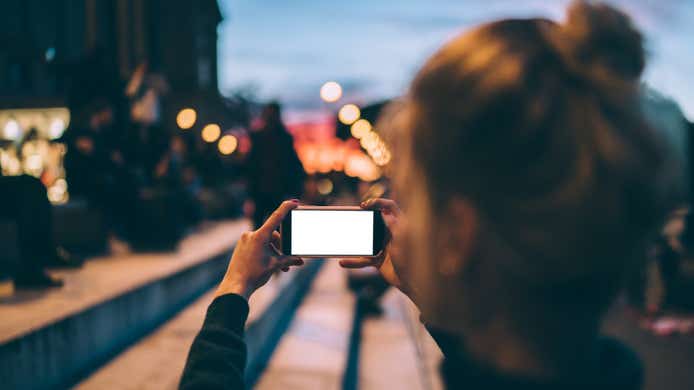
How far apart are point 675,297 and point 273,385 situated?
242 inches

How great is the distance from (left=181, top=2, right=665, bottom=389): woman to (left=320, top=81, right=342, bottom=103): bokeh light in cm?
2605

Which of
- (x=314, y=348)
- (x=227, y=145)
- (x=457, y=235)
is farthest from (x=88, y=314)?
(x=227, y=145)

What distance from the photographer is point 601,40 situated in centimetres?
73

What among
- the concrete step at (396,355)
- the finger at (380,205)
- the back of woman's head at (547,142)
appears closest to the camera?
the back of woman's head at (547,142)

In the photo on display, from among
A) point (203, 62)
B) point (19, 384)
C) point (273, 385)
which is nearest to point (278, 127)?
point (273, 385)

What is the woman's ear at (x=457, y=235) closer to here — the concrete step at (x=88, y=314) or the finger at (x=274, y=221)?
the finger at (x=274, y=221)

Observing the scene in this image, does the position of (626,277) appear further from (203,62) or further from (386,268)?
(203,62)

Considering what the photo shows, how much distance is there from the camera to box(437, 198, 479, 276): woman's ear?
749mm

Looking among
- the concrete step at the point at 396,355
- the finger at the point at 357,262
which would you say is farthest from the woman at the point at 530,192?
the concrete step at the point at 396,355

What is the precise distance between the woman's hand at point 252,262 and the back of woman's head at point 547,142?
49 cm

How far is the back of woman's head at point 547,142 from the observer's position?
69 cm

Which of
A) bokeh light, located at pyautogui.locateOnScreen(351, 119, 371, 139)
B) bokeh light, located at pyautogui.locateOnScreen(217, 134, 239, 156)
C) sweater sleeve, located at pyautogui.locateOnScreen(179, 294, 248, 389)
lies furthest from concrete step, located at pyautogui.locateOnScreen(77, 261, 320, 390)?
bokeh light, located at pyautogui.locateOnScreen(351, 119, 371, 139)

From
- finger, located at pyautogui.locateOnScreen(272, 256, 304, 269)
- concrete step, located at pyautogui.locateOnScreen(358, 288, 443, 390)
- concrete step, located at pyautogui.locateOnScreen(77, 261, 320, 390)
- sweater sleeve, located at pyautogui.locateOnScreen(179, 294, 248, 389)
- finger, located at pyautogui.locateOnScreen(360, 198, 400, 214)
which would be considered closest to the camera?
sweater sleeve, located at pyautogui.locateOnScreen(179, 294, 248, 389)

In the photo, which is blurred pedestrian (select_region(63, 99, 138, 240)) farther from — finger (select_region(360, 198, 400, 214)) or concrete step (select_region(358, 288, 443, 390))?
finger (select_region(360, 198, 400, 214))
